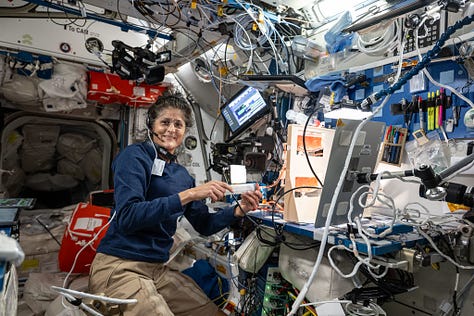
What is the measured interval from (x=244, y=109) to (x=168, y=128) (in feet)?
2.77

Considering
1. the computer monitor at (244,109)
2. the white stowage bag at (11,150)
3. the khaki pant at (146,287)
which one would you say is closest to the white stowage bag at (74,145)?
the white stowage bag at (11,150)

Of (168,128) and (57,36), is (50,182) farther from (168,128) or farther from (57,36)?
(168,128)

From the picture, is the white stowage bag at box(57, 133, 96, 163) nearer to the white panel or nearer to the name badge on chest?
the white panel

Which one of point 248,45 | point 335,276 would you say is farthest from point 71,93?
point 335,276

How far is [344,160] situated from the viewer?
4.29 ft

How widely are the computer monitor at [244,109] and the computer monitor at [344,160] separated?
3.35ft

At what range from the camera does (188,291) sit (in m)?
1.78

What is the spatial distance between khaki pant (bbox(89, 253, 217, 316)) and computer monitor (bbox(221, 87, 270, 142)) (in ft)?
4.13

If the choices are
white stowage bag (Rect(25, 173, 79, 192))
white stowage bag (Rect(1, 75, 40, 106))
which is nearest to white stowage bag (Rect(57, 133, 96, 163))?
white stowage bag (Rect(25, 173, 79, 192))

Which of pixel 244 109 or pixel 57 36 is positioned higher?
pixel 57 36

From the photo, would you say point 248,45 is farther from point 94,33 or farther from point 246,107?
point 94,33

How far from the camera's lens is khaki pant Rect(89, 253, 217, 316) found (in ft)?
4.67

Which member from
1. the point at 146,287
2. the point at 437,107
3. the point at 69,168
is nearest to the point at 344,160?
the point at 437,107

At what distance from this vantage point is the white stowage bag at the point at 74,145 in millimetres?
4363
